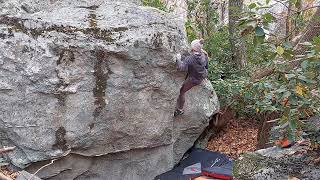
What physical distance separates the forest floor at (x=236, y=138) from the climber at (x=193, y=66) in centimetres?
169

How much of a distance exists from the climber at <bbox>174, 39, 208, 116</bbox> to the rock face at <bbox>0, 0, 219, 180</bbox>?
16 centimetres

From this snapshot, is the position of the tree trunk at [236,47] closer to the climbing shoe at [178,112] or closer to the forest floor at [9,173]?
the climbing shoe at [178,112]

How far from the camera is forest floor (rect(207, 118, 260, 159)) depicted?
340 inches

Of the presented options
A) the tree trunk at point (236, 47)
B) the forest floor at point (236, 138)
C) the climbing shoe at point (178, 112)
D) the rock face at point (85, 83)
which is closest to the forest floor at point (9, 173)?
the rock face at point (85, 83)

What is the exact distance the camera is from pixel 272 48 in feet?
11.3

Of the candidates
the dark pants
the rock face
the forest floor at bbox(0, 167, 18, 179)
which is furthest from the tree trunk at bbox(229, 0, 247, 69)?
the forest floor at bbox(0, 167, 18, 179)

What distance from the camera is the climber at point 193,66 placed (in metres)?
7.08

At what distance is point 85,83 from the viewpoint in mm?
6621

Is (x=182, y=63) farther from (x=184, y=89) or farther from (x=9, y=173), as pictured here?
(x=9, y=173)

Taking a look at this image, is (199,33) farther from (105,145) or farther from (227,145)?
(105,145)

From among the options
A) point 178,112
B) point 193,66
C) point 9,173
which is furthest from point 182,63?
point 9,173

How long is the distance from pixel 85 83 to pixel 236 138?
384 cm

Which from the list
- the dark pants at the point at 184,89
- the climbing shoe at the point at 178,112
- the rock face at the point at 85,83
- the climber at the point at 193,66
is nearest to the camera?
the rock face at the point at 85,83

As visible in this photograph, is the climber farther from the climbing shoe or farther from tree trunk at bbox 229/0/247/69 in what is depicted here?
tree trunk at bbox 229/0/247/69
